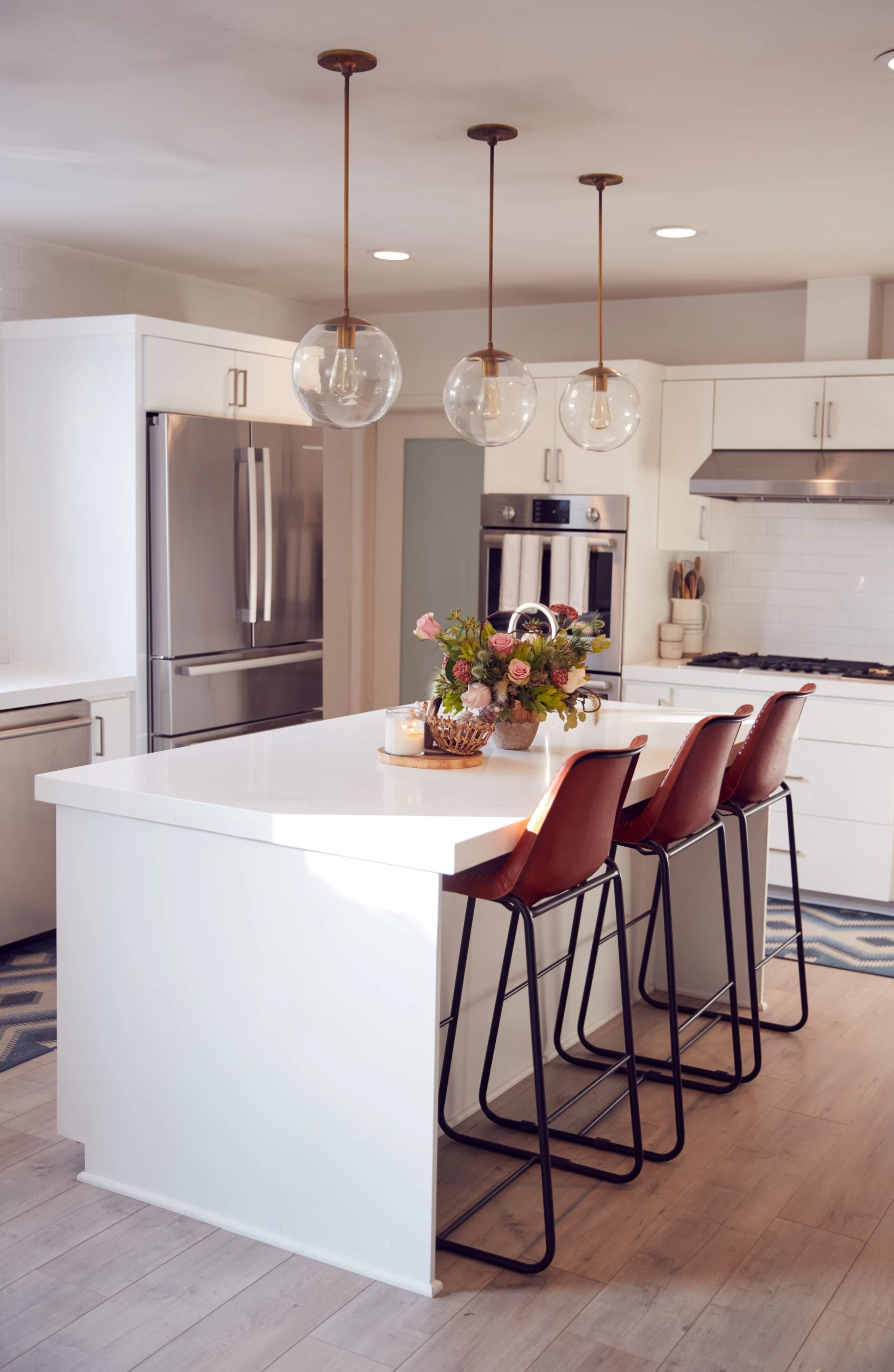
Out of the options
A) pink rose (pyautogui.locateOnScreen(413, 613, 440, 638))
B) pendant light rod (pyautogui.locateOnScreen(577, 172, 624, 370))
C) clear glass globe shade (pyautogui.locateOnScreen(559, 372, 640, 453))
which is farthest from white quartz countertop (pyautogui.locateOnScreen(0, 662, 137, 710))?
pendant light rod (pyautogui.locateOnScreen(577, 172, 624, 370))

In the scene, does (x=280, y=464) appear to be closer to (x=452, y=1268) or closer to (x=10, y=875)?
(x=10, y=875)

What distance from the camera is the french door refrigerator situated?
4.58m

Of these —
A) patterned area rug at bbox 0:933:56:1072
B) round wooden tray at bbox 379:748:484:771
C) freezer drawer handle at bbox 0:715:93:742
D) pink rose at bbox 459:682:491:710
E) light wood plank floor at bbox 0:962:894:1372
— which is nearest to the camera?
light wood plank floor at bbox 0:962:894:1372

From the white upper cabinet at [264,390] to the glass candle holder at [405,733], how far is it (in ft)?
7.25

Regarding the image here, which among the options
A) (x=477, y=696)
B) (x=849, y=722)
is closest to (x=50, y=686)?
(x=477, y=696)

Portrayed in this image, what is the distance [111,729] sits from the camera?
4551 millimetres

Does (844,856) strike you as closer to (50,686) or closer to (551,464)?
(551,464)

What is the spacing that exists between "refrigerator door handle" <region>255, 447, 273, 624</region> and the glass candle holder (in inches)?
77.5

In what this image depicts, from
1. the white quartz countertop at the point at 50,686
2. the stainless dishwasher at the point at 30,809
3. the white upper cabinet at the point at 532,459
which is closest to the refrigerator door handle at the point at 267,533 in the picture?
the white quartz countertop at the point at 50,686

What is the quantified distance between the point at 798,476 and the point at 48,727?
10.2 ft

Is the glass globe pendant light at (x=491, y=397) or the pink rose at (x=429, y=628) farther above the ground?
the glass globe pendant light at (x=491, y=397)

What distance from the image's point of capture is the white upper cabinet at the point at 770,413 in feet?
17.1

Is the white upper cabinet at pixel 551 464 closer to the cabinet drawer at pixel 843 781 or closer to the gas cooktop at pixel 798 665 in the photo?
the gas cooktop at pixel 798 665

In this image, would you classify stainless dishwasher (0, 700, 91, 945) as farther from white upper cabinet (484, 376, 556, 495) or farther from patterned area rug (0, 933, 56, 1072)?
white upper cabinet (484, 376, 556, 495)
